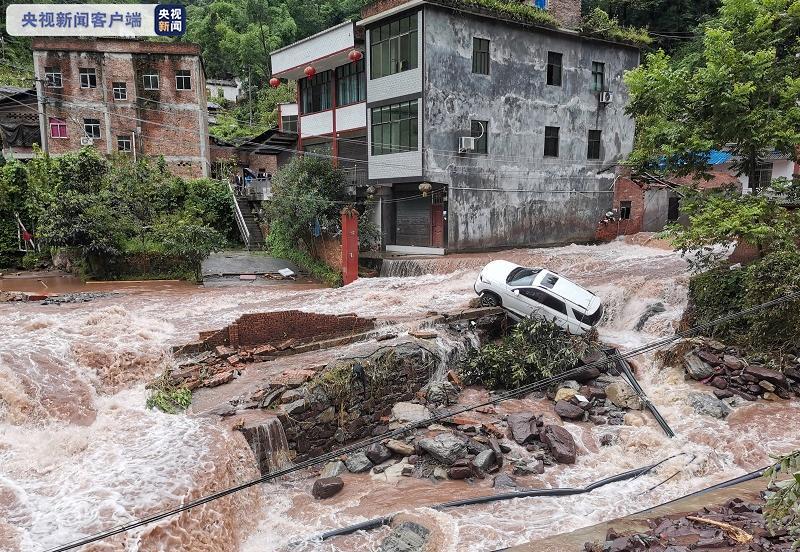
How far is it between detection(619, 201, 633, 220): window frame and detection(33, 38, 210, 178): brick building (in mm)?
25809

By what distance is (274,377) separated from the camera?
11891 millimetres

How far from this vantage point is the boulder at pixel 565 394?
13.2 metres

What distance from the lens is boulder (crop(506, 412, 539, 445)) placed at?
37.1 ft

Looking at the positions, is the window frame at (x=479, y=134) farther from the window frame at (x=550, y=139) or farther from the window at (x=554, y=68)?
the window at (x=554, y=68)

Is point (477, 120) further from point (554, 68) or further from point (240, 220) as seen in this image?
point (240, 220)

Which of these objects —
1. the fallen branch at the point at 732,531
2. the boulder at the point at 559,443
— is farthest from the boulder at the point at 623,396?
the fallen branch at the point at 732,531

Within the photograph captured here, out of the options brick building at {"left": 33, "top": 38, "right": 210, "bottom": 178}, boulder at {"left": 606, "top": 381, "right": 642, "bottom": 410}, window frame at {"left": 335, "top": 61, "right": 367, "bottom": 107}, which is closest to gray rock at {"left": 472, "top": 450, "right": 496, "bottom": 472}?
boulder at {"left": 606, "top": 381, "right": 642, "bottom": 410}

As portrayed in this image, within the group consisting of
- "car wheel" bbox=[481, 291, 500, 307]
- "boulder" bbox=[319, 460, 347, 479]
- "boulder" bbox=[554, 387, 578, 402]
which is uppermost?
"car wheel" bbox=[481, 291, 500, 307]

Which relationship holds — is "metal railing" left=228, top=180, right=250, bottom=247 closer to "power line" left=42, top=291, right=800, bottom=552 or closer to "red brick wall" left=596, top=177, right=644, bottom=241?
"red brick wall" left=596, top=177, right=644, bottom=241

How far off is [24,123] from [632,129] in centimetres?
3706

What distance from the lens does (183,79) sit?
1369 inches

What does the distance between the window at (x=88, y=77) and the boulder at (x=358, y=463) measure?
3269 cm

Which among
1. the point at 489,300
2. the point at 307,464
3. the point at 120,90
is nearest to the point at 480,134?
the point at 489,300

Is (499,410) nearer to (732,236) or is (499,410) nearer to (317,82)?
(732,236)
